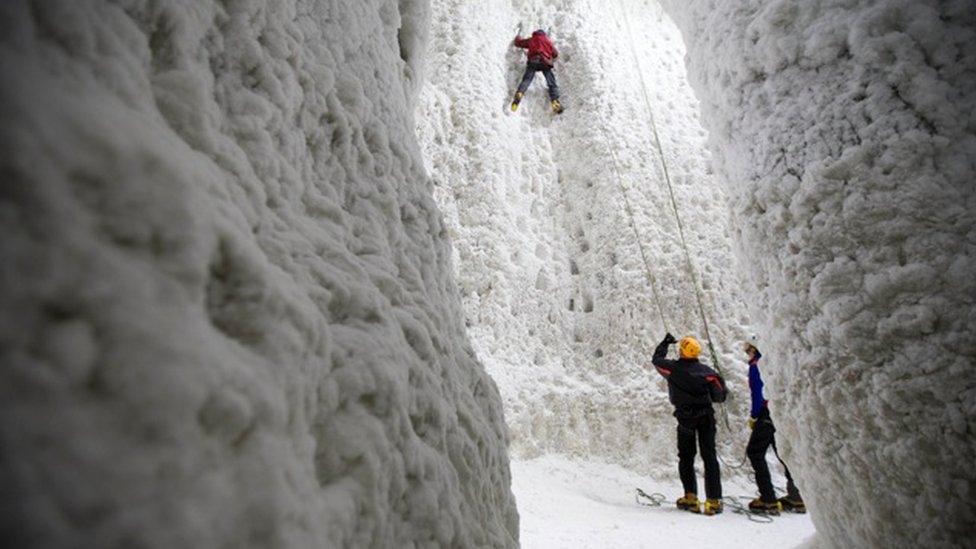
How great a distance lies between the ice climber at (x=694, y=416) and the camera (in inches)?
108

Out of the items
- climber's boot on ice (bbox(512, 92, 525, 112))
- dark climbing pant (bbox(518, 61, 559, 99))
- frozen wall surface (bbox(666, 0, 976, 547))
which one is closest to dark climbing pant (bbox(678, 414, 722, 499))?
frozen wall surface (bbox(666, 0, 976, 547))

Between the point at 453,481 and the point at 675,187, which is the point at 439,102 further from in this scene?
the point at 453,481

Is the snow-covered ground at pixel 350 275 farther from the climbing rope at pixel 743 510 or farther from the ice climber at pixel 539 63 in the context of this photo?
the ice climber at pixel 539 63

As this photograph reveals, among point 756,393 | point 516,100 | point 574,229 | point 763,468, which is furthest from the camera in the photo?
point 516,100

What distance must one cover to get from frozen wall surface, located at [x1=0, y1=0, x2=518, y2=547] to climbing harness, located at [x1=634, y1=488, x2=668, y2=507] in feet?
8.90

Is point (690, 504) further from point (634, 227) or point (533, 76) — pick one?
point (533, 76)

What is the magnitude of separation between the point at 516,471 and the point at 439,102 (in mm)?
2872

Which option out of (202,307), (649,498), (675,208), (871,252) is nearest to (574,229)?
(675,208)

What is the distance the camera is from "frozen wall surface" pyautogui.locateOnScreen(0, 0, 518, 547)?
0.79 ft

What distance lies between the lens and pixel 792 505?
109 inches

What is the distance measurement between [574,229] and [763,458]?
7.58 ft

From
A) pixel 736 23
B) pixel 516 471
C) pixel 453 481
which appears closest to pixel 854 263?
pixel 736 23

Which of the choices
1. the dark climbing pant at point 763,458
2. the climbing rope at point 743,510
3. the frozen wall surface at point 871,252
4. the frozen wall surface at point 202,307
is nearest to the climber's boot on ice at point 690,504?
the climbing rope at point 743,510

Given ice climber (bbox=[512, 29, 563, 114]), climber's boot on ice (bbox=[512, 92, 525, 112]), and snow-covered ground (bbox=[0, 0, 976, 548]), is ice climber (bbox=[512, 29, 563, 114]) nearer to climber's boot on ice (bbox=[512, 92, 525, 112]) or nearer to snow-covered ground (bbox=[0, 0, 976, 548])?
→ climber's boot on ice (bbox=[512, 92, 525, 112])
